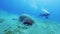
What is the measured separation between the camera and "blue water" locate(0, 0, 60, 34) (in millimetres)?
2189

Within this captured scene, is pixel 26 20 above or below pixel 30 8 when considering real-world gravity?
below

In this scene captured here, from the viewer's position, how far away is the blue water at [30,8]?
2.19 metres

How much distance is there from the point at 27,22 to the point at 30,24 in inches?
2.4

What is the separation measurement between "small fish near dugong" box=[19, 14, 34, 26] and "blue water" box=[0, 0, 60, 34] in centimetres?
6

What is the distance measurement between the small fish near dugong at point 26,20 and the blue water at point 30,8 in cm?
6

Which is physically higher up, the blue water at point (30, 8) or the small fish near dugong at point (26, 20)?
the blue water at point (30, 8)

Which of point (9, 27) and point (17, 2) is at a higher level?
point (17, 2)

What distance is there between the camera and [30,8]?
7.23 ft

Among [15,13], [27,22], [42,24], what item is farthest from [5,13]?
[42,24]

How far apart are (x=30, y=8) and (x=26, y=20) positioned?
230 mm

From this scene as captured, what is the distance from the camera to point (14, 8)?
222 cm

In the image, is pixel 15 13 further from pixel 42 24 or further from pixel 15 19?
pixel 42 24

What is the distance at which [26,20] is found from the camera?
213 centimetres

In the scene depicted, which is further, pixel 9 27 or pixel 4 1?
pixel 4 1
